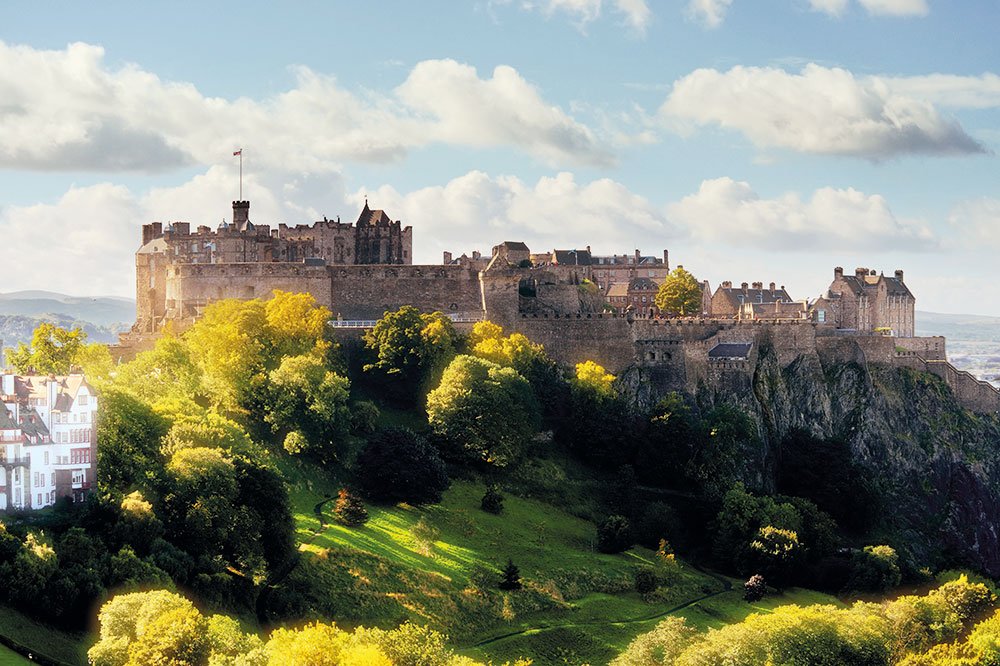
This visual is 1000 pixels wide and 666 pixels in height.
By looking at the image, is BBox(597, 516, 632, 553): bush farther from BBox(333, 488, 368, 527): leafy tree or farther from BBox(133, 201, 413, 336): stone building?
BBox(133, 201, 413, 336): stone building

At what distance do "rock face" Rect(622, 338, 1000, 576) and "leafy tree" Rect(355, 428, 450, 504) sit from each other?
24.4 meters

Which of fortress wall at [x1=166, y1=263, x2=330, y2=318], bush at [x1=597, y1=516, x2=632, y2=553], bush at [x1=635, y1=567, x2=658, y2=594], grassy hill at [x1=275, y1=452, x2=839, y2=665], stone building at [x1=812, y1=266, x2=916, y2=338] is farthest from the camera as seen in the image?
stone building at [x1=812, y1=266, x2=916, y2=338]

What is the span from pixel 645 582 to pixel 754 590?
20.6ft

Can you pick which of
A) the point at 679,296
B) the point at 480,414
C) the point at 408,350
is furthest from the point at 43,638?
the point at 679,296

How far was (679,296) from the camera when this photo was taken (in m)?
111

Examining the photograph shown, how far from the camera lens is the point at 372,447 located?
71062 millimetres

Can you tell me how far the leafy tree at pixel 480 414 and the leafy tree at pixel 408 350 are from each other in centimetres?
473

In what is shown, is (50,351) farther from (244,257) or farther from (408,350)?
(244,257)

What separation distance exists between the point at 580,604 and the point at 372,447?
14.1 metres

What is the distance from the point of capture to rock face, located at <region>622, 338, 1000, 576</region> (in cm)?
9262

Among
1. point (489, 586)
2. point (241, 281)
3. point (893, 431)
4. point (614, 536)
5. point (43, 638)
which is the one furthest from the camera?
point (893, 431)

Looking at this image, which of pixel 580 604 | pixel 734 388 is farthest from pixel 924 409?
pixel 580 604

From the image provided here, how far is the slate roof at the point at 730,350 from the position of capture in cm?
9406

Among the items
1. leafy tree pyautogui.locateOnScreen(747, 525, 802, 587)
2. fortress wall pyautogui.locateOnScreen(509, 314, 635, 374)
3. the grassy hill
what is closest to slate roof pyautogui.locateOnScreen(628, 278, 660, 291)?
fortress wall pyautogui.locateOnScreen(509, 314, 635, 374)
